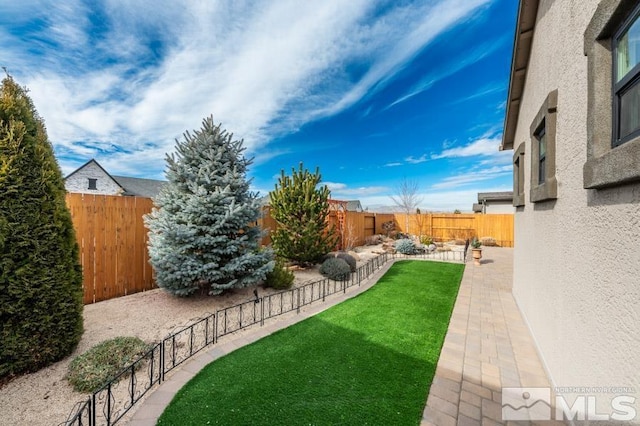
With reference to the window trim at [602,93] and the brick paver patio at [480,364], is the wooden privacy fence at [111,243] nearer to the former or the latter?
the brick paver patio at [480,364]

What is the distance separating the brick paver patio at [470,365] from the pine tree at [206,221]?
1.69 meters

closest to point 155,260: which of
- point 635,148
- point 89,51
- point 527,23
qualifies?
point 89,51

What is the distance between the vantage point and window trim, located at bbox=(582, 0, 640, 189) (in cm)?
173

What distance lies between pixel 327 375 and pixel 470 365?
2125 millimetres

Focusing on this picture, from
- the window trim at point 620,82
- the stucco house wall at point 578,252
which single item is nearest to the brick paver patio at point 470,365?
the stucco house wall at point 578,252

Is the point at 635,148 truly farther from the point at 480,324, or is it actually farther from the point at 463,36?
the point at 463,36

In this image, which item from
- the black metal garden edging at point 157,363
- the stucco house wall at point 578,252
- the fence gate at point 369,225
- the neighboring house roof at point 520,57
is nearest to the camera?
the stucco house wall at point 578,252

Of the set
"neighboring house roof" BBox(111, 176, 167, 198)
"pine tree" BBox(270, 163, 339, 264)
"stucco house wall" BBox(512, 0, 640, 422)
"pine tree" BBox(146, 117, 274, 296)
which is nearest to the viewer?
"stucco house wall" BBox(512, 0, 640, 422)

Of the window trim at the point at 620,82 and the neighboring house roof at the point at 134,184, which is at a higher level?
the neighboring house roof at the point at 134,184

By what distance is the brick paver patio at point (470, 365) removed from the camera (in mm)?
2590

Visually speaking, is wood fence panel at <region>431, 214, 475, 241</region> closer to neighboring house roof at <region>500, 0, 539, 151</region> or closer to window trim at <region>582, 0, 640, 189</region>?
neighboring house roof at <region>500, 0, 539, 151</region>

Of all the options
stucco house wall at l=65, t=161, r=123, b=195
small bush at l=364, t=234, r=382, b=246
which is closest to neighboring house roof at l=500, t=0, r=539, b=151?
small bush at l=364, t=234, r=382, b=246
